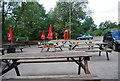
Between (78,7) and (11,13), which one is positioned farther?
(78,7)

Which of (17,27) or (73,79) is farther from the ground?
(17,27)

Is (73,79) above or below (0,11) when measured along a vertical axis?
below

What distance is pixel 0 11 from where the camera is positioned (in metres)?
12.1

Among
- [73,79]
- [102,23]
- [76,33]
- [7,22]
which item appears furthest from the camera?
[102,23]

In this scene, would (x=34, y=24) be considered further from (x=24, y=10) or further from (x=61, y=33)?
(x=61, y=33)

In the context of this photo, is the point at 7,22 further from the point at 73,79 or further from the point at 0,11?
the point at 73,79

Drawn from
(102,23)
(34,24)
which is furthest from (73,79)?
(102,23)

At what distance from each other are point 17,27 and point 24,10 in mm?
1998

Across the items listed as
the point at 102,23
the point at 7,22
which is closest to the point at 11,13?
the point at 7,22

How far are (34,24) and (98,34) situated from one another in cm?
2429

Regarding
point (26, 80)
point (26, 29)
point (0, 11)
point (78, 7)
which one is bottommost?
point (26, 80)

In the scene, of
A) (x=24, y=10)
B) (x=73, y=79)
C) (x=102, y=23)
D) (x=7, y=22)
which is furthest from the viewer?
(x=102, y=23)

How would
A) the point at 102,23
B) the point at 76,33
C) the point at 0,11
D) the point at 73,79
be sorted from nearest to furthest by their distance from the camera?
the point at 73,79 → the point at 0,11 → the point at 76,33 → the point at 102,23

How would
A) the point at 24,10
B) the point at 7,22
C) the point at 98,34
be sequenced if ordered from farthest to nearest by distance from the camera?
the point at 98,34 → the point at 24,10 → the point at 7,22
